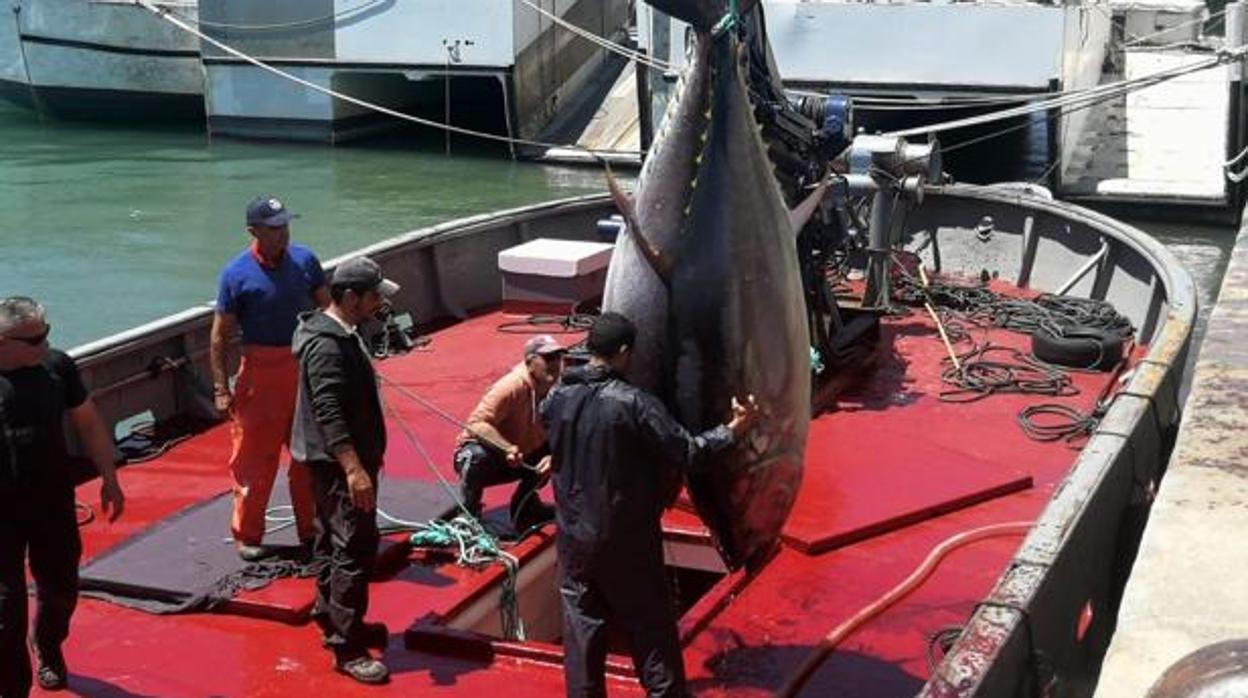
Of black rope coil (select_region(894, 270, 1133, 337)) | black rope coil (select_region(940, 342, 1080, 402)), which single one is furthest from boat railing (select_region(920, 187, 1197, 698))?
black rope coil (select_region(894, 270, 1133, 337))

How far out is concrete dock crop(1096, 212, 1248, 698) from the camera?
3.06 m

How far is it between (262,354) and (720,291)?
220cm

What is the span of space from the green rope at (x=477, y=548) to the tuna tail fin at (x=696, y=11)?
2408mm

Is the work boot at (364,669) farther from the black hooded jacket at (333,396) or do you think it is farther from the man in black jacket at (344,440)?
the black hooded jacket at (333,396)

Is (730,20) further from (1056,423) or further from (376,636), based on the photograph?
(1056,423)

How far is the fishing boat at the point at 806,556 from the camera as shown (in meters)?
4.60

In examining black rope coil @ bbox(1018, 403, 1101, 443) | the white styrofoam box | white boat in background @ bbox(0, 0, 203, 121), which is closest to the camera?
black rope coil @ bbox(1018, 403, 1101, 443)

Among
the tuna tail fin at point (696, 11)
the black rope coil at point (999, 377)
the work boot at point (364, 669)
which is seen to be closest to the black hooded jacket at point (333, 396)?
the work boot at point (364, 669)

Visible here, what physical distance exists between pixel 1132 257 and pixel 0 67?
29.1m

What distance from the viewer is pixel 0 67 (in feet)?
105

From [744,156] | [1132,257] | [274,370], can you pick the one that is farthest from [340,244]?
[744,156]

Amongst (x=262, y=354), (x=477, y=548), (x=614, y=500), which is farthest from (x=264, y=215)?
(x=614, y=500)

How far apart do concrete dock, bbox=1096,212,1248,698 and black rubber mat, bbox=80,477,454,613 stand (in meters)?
3.10

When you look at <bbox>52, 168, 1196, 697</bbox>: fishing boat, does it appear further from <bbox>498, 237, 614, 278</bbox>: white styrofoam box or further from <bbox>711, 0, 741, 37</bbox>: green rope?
<bbox>711, 0, 741, 37</bbox>: green rope
